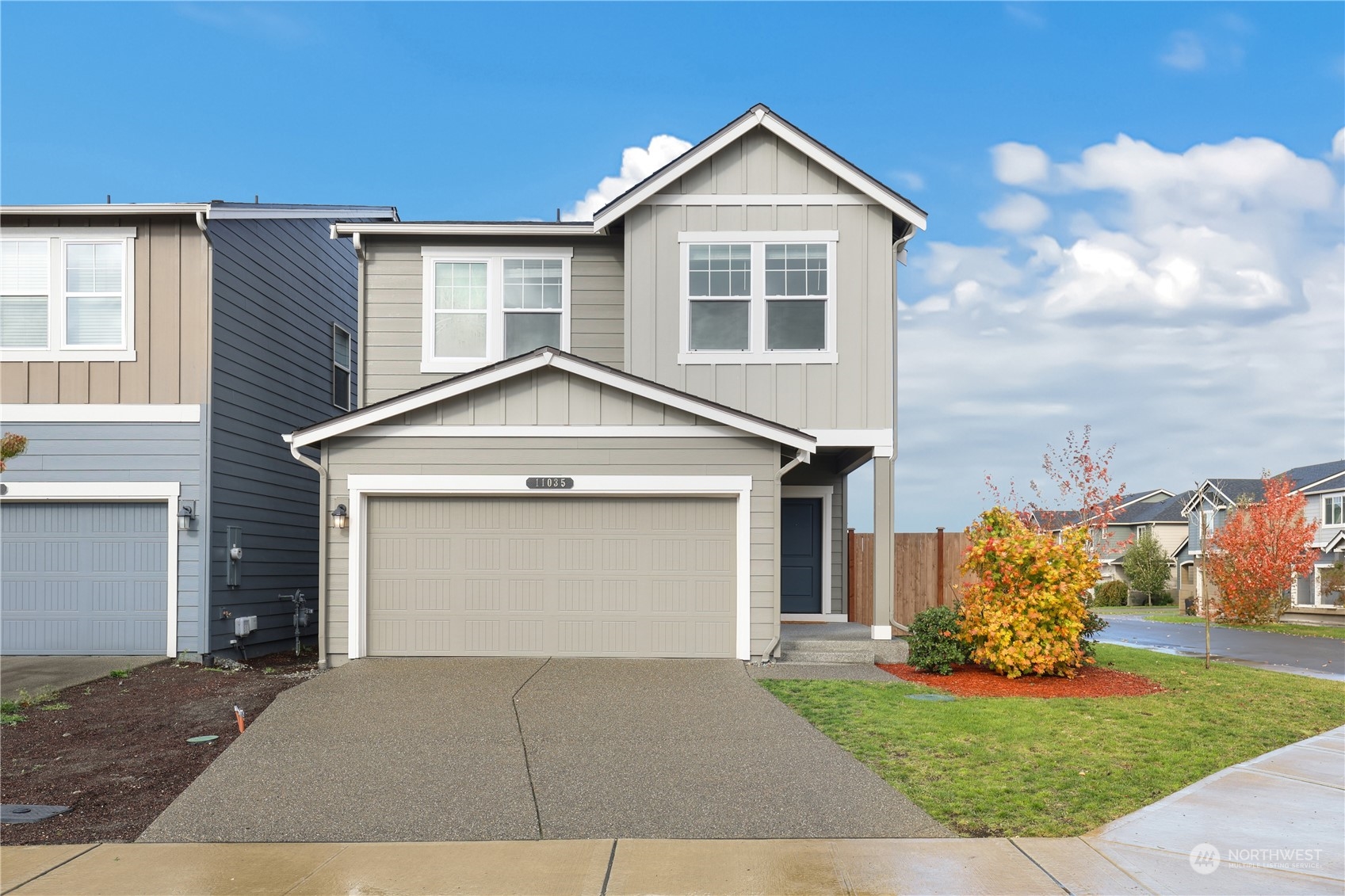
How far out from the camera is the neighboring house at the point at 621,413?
13.1 metres

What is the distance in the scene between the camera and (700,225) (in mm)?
14602

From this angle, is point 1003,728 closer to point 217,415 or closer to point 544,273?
point 544,273

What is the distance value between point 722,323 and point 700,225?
139cm

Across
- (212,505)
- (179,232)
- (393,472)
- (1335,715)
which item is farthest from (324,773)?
(1335,715)

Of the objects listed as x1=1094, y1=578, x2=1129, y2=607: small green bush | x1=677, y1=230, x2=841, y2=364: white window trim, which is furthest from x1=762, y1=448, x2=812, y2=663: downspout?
x1=1094, y1=578, x2=1129, y2=607: small green bush

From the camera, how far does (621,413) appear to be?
13.1 meters

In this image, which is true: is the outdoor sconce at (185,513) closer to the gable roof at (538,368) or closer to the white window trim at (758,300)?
Answer: the gable roof at (538,368)

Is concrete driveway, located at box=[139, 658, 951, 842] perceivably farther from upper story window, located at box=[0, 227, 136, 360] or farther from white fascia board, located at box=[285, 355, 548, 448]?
upper story window, located at box=[0, 227, 136, 360]

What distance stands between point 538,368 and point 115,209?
6296 mm

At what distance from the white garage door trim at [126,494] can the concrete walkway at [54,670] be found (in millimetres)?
673

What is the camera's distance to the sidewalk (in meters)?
5.89

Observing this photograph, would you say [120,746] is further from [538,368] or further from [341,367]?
[341,367]

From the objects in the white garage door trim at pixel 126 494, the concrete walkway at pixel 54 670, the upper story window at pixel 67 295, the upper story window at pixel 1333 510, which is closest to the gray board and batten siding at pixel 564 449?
the white garage door trim at pixel 126 494

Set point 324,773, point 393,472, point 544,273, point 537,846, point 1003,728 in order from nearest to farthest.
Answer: point 537,846 → point 324,773 → point 1003,728 → point 393,472 → point 544,273
